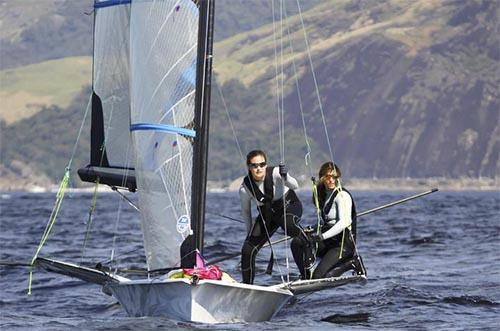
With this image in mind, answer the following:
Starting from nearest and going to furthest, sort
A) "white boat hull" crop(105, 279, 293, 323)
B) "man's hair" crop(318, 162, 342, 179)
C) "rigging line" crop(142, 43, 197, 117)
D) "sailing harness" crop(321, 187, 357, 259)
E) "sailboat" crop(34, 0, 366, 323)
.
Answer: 1. "white boat hull" crop(105, 279, 293, 323)
2. "sailboat" crop(34, 0, 366, 323)
3. "rigging line" crop(142, 43, 197, 117)
4. "man's hair" crop(318, 162, 342, 179)
5. "sailing harness" crop(321, 187, 357, 259)

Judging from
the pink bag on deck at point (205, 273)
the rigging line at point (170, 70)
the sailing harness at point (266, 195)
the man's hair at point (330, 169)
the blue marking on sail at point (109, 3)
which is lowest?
the pink bag on deck at point (205, 273)

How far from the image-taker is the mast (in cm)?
1684

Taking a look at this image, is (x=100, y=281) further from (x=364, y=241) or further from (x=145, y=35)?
(x=364, y=241)

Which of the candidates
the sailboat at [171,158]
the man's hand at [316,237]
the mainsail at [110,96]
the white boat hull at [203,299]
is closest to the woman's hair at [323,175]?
the man's hand at [316,237]

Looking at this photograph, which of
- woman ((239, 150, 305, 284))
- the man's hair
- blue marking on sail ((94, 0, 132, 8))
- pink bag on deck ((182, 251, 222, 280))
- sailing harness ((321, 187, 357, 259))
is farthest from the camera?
blue marking on sail ((94, 0, 132, 8))

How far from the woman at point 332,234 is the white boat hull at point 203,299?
0.82 metres

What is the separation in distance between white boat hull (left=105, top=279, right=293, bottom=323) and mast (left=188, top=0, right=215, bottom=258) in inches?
34.1

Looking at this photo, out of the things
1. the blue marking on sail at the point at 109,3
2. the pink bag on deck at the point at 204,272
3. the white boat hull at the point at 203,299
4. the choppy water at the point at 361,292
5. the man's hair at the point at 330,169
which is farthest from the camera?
the blue marking on sail at the point at 109,3

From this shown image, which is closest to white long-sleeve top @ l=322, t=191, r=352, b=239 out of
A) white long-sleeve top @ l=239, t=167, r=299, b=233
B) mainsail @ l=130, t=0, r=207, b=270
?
white long-sleeve top @ l=239, t=167, r=299, b=233

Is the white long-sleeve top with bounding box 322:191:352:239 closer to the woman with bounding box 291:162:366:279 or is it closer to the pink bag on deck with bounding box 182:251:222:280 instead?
the woman with bounding box 291:162:366:279

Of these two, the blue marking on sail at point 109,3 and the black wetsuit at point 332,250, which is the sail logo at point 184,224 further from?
the blue marking on sail at point 109,3

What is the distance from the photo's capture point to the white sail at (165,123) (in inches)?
674

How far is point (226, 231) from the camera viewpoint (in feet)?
152

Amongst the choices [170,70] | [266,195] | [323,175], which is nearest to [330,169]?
[323,175]
